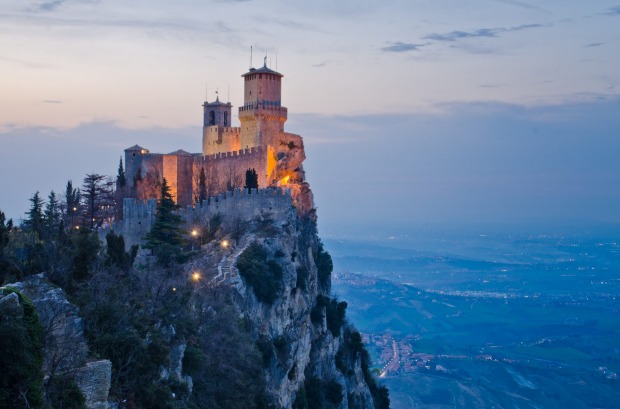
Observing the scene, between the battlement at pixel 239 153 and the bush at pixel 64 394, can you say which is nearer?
the bush at pixel 64 394

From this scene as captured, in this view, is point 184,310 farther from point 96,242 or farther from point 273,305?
point 273,305

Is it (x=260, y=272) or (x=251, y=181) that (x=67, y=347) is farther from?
(x=251, y=181)

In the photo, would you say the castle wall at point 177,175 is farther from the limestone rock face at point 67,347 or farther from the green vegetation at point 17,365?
the green vegetation at point 17,365

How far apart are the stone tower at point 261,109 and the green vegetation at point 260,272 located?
15.4 m

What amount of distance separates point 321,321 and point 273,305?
26.4 ft

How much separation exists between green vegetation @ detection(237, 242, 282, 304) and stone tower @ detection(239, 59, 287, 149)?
15356 mm

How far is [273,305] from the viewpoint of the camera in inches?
1457

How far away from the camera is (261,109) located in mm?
52688

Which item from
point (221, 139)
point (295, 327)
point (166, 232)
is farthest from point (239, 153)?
point (295, 327)

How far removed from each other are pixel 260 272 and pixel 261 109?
60.7 feet

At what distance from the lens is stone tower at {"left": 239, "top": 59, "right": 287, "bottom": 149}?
5267 cm

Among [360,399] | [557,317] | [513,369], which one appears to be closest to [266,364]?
[360,399]

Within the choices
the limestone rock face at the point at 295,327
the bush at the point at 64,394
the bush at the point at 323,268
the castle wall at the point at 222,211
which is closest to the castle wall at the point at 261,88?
the limestone rock face at the point at 295,327

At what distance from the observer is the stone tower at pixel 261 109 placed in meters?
52.7
